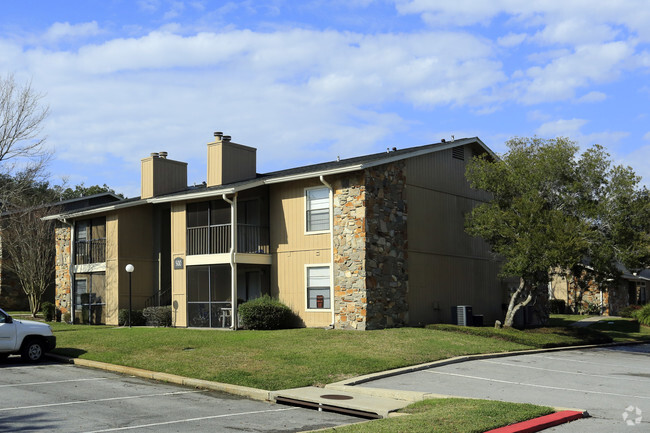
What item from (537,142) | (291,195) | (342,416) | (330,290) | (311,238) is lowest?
(342,416)

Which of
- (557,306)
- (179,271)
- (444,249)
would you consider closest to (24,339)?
(179,271)

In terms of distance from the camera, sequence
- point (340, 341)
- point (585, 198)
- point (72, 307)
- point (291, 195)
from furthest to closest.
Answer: point (72, 307)
point (291, 195)
point (585, 198)
point (340, 341)

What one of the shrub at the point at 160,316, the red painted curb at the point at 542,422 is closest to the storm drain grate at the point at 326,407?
the red painted curb at the point at 542,422

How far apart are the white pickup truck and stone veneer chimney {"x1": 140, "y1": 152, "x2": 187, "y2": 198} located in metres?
13.1

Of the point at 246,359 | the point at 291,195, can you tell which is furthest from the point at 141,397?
the point at 291,195

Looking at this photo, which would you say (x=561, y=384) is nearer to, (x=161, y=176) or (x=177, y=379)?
(x=177, y=379)

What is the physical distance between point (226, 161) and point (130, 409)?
17871 mm

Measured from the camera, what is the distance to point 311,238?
24.8 meters

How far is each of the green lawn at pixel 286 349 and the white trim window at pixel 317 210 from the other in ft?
12.8

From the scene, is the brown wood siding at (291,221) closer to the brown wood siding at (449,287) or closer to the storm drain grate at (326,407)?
the brown wood siding at (449,287)

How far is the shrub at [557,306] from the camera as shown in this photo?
141ft

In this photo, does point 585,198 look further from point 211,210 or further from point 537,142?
point 211,210

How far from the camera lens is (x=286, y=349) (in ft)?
61.5

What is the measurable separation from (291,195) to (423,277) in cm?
587
